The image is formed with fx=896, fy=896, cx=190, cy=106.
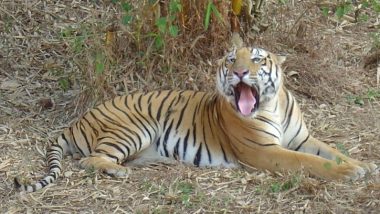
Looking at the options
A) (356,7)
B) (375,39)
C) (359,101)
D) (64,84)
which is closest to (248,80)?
(359,101)

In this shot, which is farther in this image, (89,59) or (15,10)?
(15,10)

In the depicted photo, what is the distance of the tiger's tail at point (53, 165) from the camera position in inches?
203

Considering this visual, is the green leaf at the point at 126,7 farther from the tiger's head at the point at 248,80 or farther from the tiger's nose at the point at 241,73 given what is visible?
the tiger's nose at the point at 241,73

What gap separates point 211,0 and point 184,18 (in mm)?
347

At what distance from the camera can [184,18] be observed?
638cm

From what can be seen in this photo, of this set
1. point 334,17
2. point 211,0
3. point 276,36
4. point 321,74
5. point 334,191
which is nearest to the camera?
point 334,191

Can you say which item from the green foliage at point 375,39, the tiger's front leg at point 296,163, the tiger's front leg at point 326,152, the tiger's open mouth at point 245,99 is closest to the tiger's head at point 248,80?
the tiger's open mouth at point 245,99

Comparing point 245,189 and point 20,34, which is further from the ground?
point 20,34

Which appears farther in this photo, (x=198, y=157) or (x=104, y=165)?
(x=198, y=157)

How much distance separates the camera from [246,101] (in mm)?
5383

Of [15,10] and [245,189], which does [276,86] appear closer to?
[245,189]

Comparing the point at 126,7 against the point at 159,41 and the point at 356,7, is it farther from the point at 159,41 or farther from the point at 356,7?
the point at 356,7

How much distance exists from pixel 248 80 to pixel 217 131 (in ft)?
1.68

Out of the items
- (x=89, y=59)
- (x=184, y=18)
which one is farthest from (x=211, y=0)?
(x=89, y=59)
